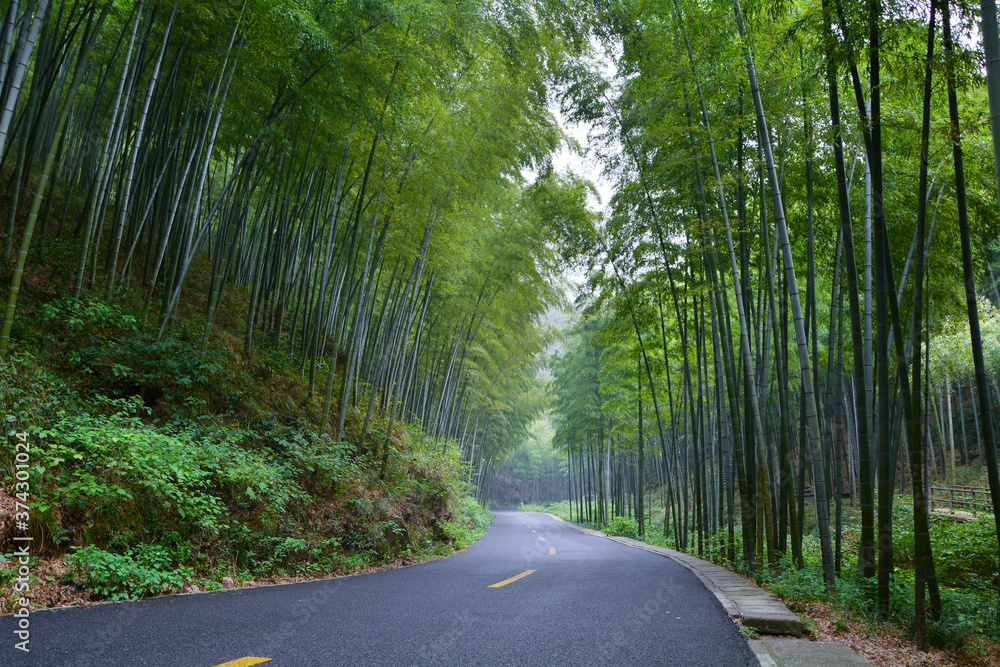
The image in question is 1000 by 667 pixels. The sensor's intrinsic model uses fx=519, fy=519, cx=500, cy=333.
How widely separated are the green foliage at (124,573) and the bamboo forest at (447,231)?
31 mm

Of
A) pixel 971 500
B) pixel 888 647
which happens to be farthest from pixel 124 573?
pixel 971 500

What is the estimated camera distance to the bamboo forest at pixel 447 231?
135 inches

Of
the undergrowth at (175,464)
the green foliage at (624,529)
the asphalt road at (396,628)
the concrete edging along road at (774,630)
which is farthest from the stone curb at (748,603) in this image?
the green foliage at (624,529)

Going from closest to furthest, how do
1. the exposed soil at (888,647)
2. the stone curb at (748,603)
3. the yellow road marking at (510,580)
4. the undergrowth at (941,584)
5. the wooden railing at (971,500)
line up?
the exposed soil at (888,647), the stone curb at (748,603), the undergrowth at (941,584), the yellow road marking at (510,580), the wooden railing at (971,500)

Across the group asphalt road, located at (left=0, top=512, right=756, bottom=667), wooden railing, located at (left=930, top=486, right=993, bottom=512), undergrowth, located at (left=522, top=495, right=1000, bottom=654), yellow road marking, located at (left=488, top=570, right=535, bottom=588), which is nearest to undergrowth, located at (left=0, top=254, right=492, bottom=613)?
asphalt road, located at (left=0, top=512, right=756, bottom=667)

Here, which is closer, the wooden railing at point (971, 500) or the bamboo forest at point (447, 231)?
the bamboo forest at point (447, 231)

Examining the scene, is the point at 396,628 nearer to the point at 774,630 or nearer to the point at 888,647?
the point at 774,630

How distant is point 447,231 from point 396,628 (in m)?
5.96

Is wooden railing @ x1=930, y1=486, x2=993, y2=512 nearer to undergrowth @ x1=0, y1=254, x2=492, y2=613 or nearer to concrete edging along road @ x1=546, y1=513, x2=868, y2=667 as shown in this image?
concrete edging along road @ x1=546, y1=513, x2=868, y2=667

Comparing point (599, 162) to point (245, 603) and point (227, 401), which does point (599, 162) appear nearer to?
point (227, 401)

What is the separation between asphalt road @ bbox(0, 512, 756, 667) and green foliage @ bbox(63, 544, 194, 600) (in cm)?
20

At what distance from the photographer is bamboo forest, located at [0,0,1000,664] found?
135 inches

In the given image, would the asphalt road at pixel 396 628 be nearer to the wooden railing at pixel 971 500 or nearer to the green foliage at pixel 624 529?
the green foliage at pixel 624 529

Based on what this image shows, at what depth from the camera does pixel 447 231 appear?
26.0ft
